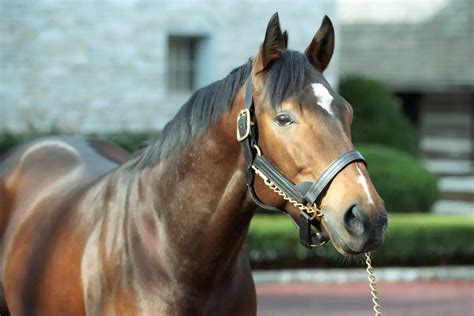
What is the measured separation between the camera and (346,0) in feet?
78.4

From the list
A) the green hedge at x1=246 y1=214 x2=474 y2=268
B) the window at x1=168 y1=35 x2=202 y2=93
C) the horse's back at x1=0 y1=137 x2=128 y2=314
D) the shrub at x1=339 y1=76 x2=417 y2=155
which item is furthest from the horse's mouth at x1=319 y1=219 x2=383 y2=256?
the shrub at x1=339 y1=76 x2=417 y2=155

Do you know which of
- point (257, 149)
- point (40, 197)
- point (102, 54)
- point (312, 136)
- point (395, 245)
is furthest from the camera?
point (102, 54)

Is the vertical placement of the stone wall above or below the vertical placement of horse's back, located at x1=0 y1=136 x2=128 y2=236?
below

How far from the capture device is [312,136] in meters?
3.77

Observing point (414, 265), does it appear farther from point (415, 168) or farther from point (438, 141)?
point (438, 141)

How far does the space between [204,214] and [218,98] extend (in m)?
0.45

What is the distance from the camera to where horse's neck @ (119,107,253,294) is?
4102 mm

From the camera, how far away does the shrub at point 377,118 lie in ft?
68.3

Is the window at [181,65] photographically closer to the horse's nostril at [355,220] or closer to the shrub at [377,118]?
the shrub at [377,118]

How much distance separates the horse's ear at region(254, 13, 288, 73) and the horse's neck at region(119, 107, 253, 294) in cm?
25

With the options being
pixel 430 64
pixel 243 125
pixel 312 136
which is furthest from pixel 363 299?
pixel 430 64

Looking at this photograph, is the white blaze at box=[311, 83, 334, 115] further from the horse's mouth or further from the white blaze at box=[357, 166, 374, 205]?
the horse's mouth

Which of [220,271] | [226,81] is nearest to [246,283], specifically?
[220,271]

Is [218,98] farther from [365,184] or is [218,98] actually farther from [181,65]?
[181,65]
